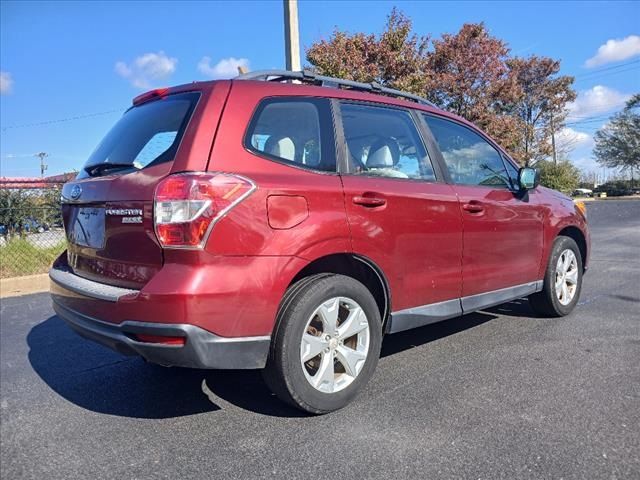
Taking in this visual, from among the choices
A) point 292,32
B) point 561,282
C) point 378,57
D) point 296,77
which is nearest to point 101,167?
point 296,77

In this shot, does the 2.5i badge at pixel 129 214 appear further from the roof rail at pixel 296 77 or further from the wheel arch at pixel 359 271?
the roof rail at pixel 296 77

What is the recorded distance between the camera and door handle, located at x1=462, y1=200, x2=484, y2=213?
150 inches

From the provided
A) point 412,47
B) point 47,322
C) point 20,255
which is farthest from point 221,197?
point 412,47

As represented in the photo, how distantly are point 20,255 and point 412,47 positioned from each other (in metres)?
10.1

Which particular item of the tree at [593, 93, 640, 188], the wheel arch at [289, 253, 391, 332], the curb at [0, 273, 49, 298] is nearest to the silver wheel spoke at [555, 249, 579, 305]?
the wheel arch at [289, 253, 391, 332]

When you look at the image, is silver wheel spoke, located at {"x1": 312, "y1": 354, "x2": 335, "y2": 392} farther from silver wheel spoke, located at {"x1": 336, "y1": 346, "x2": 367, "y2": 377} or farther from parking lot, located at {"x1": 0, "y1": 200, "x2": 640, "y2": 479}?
parking lot, located at {"x1": 0, "y1": 200, "x2": 640, "y2": 479}

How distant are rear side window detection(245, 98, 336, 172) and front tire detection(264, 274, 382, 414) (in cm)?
69

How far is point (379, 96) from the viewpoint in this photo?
3668 mm

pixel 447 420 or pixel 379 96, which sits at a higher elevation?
pixel 379 96

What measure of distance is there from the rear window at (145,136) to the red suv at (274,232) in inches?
0.5

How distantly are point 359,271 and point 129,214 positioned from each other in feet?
4.53

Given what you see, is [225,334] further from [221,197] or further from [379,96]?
[379,96]

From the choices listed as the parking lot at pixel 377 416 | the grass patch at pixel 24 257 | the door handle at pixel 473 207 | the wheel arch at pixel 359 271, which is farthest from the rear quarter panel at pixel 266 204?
the grass patch at pixel 24 257

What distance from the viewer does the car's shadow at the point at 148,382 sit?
3219 millimetres
